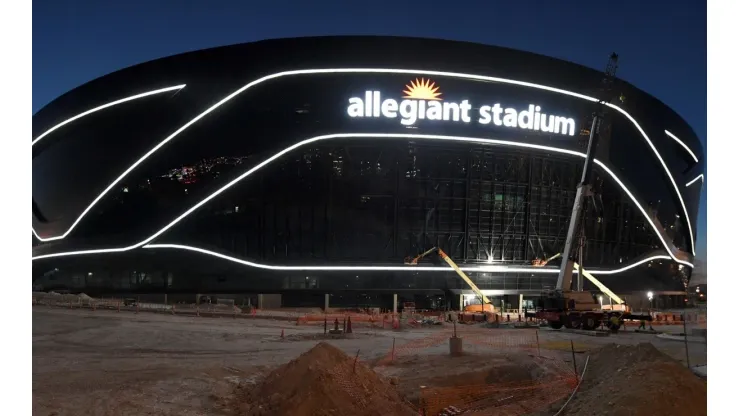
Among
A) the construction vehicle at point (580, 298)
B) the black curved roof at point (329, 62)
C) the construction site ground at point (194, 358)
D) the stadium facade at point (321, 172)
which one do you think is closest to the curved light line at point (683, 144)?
the black curved roof at point (329, 62)

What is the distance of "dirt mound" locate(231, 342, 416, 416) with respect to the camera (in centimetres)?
1173

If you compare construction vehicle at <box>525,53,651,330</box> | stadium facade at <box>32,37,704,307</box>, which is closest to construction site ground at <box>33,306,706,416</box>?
construction vehicle at <box>525,53,651,330</box>

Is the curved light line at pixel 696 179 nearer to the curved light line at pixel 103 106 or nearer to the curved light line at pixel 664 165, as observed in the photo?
the curved light line at pixel 664 165

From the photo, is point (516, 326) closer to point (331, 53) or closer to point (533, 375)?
point (533, 375)

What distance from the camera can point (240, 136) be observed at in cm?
4534

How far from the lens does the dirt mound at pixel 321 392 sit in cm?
1173

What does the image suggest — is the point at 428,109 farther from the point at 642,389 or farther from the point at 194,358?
the point at 642,389

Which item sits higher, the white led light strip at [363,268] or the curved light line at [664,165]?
the curved light line at [664,165]

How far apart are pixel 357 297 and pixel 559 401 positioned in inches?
1286

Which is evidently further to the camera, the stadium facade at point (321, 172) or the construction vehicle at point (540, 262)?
the construction vehicle at point (540, 262)

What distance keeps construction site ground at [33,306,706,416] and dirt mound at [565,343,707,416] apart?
4277 millimetres

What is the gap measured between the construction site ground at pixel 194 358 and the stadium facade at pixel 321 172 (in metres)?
13.9

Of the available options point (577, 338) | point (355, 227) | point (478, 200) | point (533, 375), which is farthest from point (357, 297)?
point (533, 375)

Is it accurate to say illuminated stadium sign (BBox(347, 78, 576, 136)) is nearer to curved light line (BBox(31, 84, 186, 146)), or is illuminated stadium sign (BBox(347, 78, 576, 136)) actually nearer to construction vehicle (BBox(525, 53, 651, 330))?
construction vehicle (BBox(525, 53, 651, 330))
